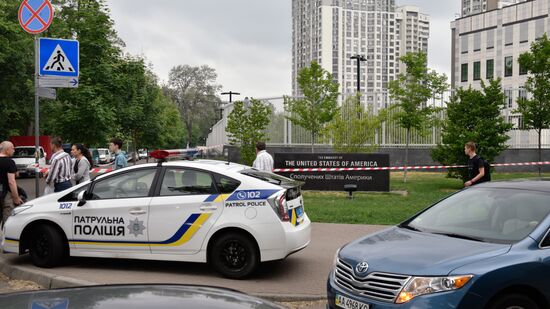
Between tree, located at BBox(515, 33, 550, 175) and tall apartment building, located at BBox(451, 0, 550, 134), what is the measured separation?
4852 cm

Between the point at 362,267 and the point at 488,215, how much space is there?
155 centimetres

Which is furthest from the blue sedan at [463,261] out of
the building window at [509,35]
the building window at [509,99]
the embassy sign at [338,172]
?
the building window at [509,35]

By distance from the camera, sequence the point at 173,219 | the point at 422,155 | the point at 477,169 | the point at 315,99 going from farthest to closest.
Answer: the point at 422,155 < the point at 315,99 < the point at 477,169 < the point at 173,219

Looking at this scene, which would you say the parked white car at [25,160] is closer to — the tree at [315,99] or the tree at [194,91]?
the tree at [315,99]

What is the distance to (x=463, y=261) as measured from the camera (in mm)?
4438

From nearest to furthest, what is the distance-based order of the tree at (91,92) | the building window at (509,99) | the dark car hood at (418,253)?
1. the dark car hood at (418,253)
2. the tree at (91,92)
3. the building window at (509,99)

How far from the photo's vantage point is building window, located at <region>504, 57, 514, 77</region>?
2938 inches

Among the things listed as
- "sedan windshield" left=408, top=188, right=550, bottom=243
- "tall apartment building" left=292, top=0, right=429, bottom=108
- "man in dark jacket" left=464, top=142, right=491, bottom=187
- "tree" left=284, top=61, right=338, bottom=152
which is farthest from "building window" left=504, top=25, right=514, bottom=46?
"sedan windshield" left=408, top=188, right=550, bottom=243

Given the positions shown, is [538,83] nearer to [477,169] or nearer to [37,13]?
[477,169]

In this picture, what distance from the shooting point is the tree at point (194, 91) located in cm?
8569

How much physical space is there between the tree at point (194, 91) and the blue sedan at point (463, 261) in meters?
80.8

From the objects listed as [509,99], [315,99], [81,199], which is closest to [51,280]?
[81,199]

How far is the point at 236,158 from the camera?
31.4 meters

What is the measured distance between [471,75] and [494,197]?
81.0 meters
